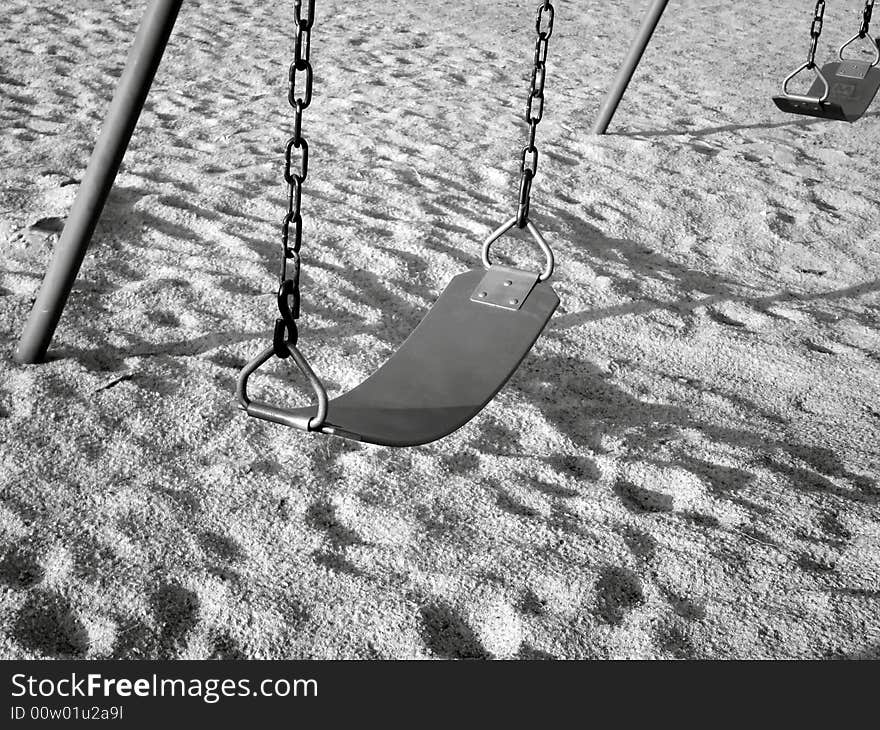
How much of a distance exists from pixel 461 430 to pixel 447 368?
1.43 ft

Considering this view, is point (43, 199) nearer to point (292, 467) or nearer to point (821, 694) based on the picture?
point (292, 467)

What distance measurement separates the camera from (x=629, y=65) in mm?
3885

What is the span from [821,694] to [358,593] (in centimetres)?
80

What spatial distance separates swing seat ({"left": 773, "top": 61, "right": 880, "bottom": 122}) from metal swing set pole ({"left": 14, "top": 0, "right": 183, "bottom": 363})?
207 cm

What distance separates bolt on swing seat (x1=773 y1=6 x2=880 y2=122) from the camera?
3229 mm

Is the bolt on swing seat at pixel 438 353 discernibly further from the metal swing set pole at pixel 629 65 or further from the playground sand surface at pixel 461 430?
the metal swing set pole at pixel 629 65

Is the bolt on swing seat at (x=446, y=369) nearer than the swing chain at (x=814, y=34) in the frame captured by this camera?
Yes

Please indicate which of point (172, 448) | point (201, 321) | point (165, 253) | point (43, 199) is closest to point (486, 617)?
point (172, 448)

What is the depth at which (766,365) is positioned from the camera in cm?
258

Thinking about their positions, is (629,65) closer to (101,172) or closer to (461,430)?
(461,430)

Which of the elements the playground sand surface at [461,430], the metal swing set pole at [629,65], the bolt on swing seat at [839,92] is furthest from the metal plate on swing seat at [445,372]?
the metal swing set pole at [629,65]

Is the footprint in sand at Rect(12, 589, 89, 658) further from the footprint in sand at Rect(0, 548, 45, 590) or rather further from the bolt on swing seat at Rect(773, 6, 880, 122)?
the bolt on swing seat at Rect(773, 6, 880, 122)

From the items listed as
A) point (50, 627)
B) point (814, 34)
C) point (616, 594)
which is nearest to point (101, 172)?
point (50, 627)

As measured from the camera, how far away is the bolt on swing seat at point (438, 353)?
1.43m
